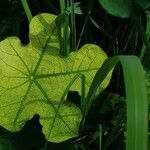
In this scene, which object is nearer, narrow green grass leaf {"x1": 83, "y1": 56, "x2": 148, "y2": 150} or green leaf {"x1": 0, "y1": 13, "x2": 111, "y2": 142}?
narrow green grass leaf {"x1": 83, "y1": 56, "x2": 148, "y2": 150}

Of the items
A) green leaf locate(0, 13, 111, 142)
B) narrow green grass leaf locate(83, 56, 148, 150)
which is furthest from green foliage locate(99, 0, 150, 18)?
narrow green grass leaf locate(83, 56, 148, 150)

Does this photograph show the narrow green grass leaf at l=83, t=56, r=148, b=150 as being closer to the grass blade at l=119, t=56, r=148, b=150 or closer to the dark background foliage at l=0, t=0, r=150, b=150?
the grass blade at l=119, t=56, r=148, b=150

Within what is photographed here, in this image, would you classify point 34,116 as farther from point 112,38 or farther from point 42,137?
point 112,38

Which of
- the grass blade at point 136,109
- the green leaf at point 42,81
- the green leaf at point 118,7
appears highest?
the green leaf at point 118,7

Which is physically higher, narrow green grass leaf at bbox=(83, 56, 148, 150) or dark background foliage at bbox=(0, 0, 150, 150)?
narrow green grass leaf at bbox=(83, 56, 148, 150)

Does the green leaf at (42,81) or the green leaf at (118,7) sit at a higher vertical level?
the green leaf at (118,7)

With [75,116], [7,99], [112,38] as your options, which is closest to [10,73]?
[7,99]

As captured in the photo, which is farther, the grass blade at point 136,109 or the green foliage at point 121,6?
the green foliage at point 121,6

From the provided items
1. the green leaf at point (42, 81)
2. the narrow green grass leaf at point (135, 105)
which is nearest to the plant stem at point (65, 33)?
the green leaf at point (42, 81)

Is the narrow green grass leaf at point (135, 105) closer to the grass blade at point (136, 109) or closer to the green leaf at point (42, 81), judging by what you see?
the grass blade at point (136, 109)
